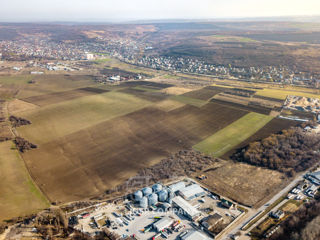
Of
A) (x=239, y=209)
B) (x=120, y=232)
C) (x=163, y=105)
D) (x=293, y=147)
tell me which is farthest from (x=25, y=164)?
(x=293, y=147)

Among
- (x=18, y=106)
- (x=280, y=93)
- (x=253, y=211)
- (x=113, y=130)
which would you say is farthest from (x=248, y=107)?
(x=18, y=106)

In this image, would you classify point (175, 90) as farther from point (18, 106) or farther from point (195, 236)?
point (195, 236)

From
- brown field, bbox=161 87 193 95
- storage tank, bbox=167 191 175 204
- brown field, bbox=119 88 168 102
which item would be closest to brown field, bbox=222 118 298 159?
storage tank, bbox=167 191 175 204

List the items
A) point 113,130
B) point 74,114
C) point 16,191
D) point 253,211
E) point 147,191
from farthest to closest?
point 74,114, point 113,130, point 16,191, point 147,191, point 253,211

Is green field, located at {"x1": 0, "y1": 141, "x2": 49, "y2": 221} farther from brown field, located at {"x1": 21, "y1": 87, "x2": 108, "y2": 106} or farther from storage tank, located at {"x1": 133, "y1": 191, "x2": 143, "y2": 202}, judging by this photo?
brown field, located at {"x1": 21, "y1": 87, "x2": 108, "y2": 106}

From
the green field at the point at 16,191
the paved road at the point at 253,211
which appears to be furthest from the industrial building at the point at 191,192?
the green field at the point at 16,191

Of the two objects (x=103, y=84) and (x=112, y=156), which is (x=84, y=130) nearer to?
(x=112, y=156)

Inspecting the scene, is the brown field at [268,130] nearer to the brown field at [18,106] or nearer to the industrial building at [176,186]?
the industrial building at [176,186]
